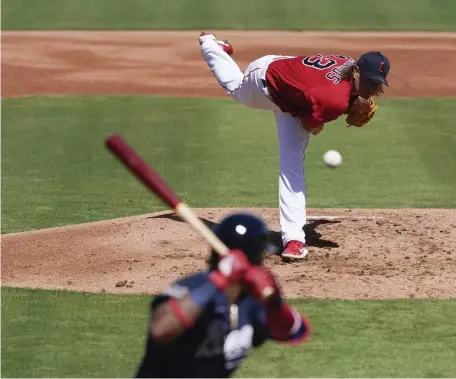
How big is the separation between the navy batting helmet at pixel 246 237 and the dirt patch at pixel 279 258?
3.64 m

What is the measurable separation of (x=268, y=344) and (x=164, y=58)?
1382 cm

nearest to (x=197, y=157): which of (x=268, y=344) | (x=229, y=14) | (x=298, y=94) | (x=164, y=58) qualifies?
(x=298, y=94)

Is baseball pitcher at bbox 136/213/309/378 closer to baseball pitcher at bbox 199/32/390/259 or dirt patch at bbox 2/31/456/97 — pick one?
baseball pitcher at bbox 199/32/390/259

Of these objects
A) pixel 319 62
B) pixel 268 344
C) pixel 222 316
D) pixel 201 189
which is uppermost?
pixel 319 62

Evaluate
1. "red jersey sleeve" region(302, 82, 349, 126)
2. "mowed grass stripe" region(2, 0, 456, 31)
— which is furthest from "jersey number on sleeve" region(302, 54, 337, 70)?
"mowed grass stripe" region(2, 0, 456, 31)

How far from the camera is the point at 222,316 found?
4148 millimetres

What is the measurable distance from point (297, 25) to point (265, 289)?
20.2 meters

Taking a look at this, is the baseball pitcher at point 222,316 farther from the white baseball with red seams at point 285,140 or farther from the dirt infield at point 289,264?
the white baseball with red seams at point 285,140

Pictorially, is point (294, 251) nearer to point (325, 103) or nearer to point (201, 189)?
point (325, 103)

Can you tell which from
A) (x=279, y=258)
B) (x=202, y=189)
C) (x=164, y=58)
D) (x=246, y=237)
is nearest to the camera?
(x=246, y=237)

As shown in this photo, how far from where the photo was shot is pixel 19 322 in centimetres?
718

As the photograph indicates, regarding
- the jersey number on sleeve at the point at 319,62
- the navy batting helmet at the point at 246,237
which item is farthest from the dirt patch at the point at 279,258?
the navy batting helmet at the point at 246,237

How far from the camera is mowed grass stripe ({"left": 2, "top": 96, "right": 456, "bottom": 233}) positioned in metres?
10.9

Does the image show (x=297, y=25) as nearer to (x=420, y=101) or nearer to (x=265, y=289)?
(x=420, y=101)
